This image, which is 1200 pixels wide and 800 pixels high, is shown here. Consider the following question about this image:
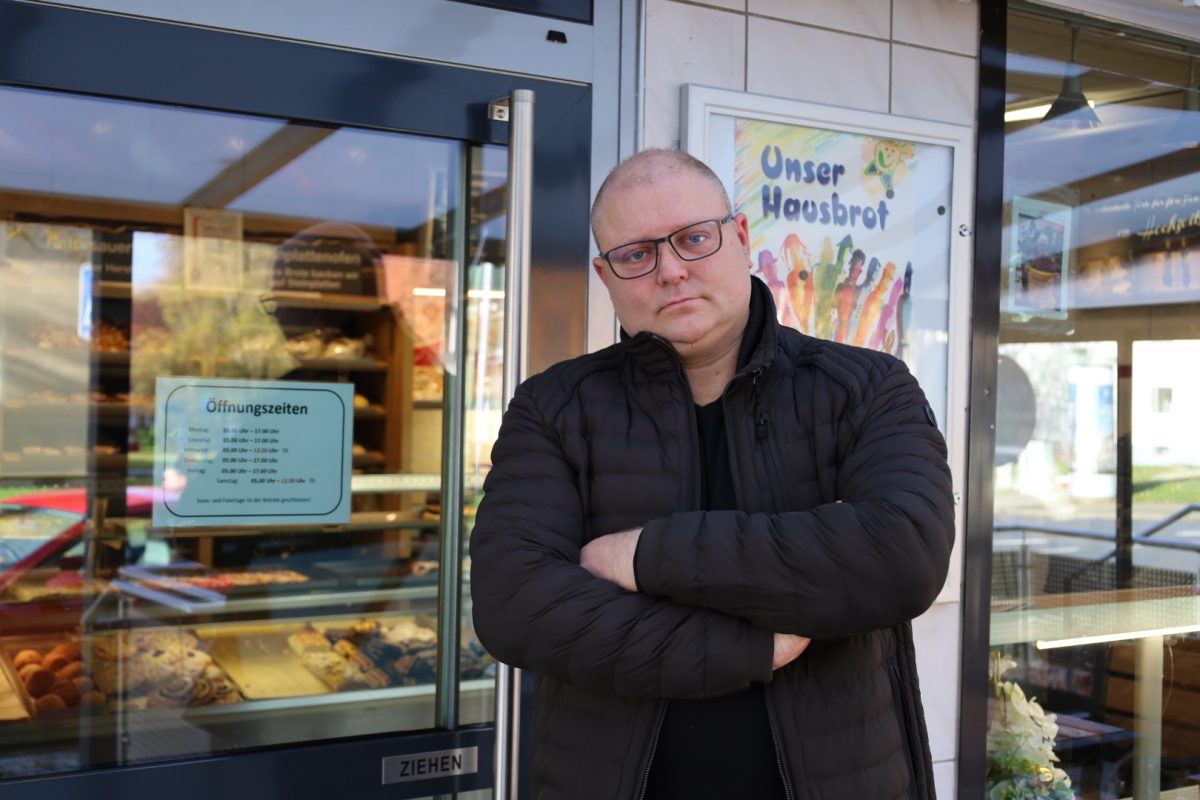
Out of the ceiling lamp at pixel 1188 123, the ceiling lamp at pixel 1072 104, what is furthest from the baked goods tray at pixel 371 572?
the ceiling lamp at pixel 1188 123

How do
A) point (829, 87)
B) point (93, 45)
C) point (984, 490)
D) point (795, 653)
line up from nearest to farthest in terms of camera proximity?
1. point (795, 653)
2. point (93, 45)
3. point (829, 87)
4. point (984, 490)

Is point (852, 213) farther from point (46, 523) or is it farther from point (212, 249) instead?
point (46, 523)

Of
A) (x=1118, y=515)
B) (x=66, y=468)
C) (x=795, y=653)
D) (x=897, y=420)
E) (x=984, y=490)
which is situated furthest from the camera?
(x=1118, y=515)

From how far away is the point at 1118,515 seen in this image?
403cm

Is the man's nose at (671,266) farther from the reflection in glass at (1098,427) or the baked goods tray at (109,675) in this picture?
the reflection in glass at (1098,427)

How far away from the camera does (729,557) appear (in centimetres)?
151

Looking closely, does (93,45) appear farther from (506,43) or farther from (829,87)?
(829,87)

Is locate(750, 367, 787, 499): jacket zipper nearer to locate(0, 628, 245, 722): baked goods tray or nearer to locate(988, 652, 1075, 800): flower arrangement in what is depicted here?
locate(0, 628, 245, 722): baked goods tray

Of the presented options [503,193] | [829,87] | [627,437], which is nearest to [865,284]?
[829,87]

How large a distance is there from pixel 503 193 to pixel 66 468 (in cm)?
197

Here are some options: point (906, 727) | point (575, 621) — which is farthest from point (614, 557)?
point (906, 727)

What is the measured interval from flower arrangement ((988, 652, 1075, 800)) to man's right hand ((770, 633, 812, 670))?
2144mm

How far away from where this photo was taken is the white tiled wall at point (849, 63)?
2754 millimetres

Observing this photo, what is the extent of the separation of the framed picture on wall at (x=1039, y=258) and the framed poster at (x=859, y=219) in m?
0.44
